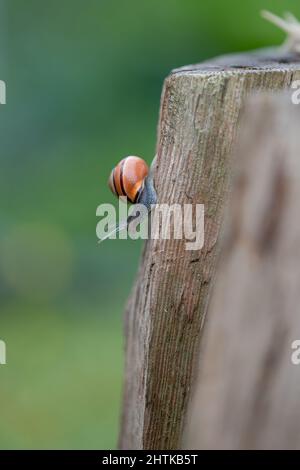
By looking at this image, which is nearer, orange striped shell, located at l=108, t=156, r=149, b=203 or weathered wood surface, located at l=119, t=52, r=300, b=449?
weathered wood surface, located at l=119, t=52, r=300, b=449

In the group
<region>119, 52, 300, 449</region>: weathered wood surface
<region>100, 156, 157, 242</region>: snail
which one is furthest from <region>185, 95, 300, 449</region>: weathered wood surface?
<region>100, 156, 157, 242</region>: snail

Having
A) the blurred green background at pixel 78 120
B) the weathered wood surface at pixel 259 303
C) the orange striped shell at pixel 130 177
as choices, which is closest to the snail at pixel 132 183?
the orange striped shell at pixel 130 177

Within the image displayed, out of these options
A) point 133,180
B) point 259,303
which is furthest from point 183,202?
point 259,303

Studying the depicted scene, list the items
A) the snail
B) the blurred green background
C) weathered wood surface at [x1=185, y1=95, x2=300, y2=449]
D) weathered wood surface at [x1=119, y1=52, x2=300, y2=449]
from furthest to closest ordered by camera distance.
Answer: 1. the blurred green background
2. the snail
3. weathered wood surface at [x1=119, y1=52, x2=300, y2=449]
4. weathered wood surface at [x1=185, y1=95, x2=300, y2=449]

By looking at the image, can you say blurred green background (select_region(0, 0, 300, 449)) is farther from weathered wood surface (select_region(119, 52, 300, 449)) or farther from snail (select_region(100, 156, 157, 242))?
weathered wood surface (select_region(119, 52, 300, 449))

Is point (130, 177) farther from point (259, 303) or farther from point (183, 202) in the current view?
point (259, 303)
